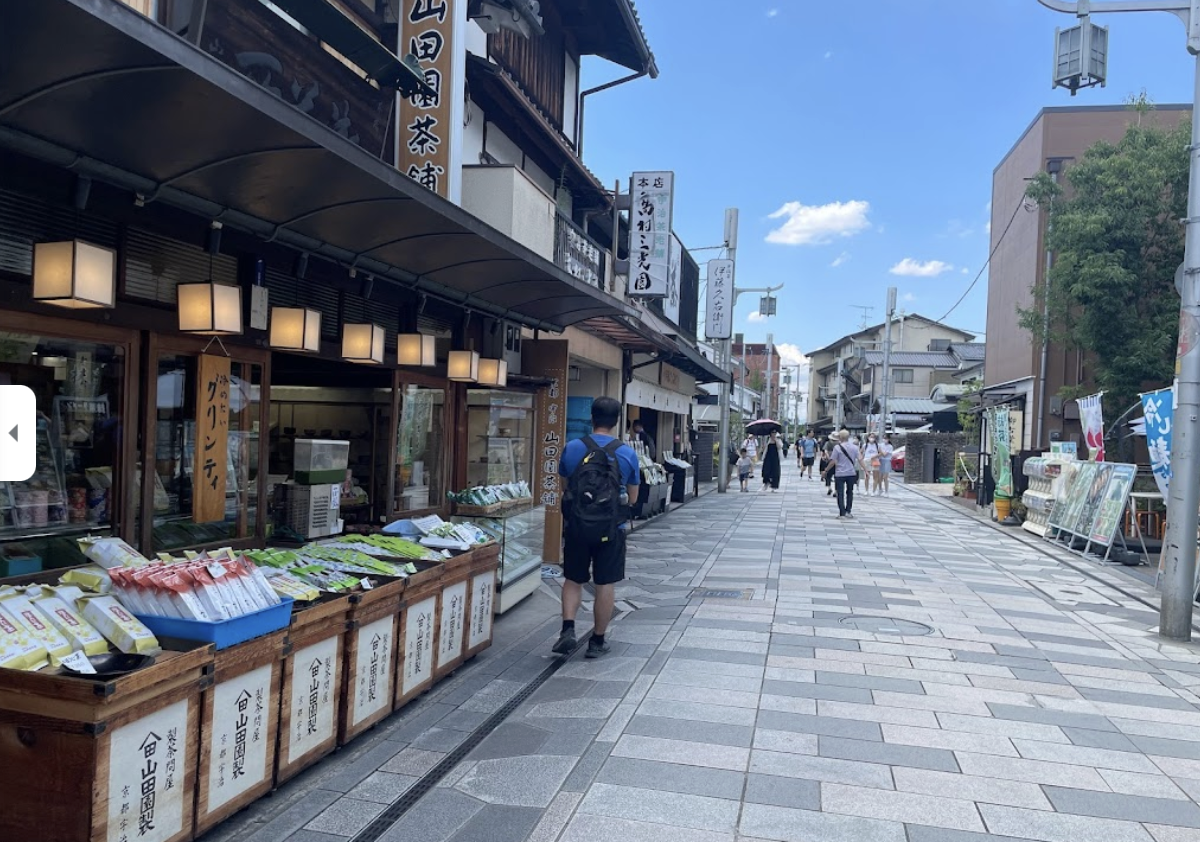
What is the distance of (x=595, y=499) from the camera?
6.25 meters

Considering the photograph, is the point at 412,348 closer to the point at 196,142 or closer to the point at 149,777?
the point at 196,142

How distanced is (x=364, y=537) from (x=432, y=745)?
1773 millimetres

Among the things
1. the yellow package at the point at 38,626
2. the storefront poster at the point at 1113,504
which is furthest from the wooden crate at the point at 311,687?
the storefront poster at the point at 1113,504

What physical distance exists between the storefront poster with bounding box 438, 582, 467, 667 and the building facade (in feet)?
62.8

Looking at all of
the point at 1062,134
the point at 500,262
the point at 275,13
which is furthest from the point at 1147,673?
the point at 1062,134

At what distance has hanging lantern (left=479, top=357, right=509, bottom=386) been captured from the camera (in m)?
9.30

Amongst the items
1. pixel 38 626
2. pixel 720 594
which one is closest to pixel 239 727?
pixel 38 626

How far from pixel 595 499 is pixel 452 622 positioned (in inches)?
54.8

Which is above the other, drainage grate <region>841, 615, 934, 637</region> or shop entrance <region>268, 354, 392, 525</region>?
shop entrance <region>268, 354, 392, 525</region>

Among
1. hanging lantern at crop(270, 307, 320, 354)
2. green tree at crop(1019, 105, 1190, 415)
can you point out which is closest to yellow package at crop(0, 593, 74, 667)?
hanging lantern at crop(270, 307, 320, 354)

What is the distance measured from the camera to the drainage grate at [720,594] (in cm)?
908

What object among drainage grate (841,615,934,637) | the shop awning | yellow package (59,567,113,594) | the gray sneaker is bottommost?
drainage grate (841,615,934,637)

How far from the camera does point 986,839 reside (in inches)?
148

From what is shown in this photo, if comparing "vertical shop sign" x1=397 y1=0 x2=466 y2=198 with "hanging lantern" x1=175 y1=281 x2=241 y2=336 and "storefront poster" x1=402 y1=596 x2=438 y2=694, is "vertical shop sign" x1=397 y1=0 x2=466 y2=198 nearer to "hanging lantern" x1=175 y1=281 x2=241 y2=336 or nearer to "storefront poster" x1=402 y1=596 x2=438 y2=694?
"hanging lantern" x1=175 y1=281 x2=241 y2=336
